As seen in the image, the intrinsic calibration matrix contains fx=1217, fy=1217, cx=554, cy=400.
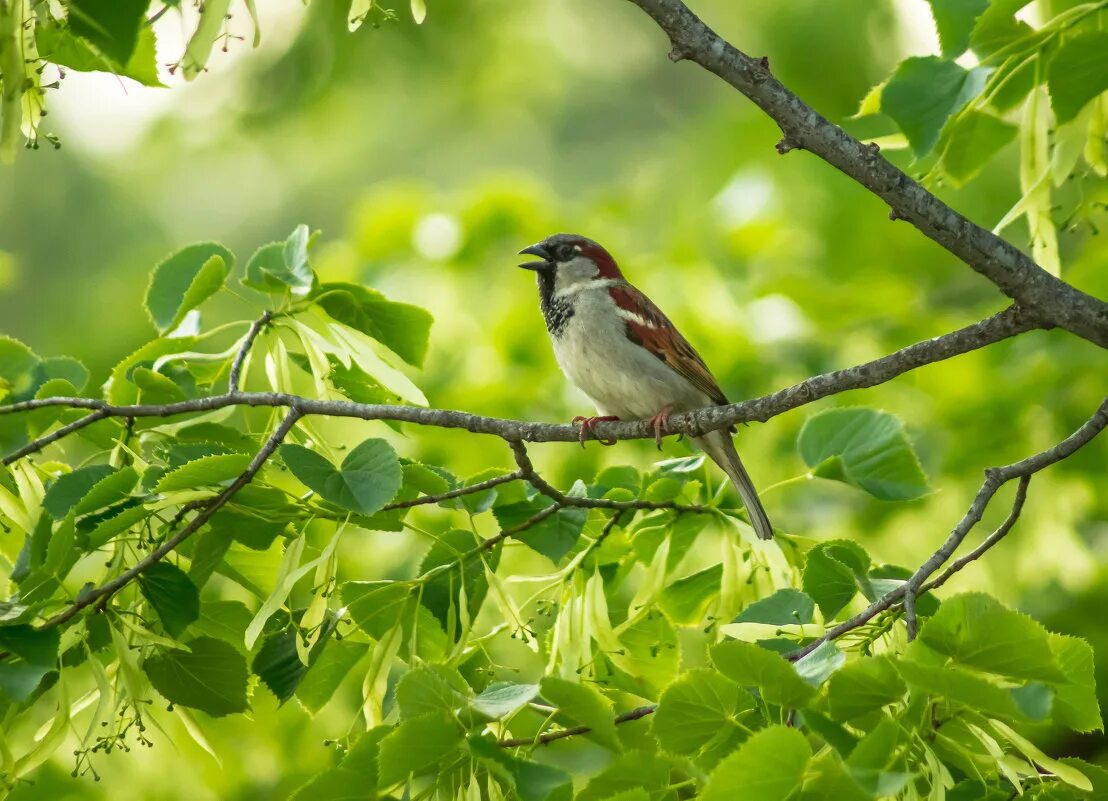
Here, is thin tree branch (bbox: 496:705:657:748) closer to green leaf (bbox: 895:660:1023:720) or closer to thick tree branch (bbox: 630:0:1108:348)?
green leaf (bbox: 895:660:1023:720)

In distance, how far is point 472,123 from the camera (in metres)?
9.62

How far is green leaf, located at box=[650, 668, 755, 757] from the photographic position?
1567 mm

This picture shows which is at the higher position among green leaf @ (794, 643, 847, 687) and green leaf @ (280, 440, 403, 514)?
green leaf @ (280, 440, 403, 514)

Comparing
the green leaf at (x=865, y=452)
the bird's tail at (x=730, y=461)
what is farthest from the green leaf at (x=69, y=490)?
the bird's tail at (x=730, y=461)

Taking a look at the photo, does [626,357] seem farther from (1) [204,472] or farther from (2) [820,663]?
(2) [820,663]

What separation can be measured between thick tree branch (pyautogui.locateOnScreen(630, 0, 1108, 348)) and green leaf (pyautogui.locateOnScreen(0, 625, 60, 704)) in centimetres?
126

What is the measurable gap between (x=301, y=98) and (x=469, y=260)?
2667mm

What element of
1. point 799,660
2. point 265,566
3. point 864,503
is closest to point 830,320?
point 864,503

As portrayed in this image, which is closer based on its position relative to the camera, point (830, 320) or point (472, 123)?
point (830, 320)

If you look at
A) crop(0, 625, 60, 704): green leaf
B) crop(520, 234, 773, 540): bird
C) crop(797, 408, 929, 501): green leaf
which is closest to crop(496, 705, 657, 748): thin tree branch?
crop(0, 625, 60, 704): green leaf

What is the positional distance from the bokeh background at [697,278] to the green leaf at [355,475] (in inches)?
25.9

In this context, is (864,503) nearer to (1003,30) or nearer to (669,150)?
(1003,30)

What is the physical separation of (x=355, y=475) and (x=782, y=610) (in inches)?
28.1

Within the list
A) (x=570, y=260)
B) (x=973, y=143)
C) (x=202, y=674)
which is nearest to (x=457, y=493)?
(x=202, y=674)
